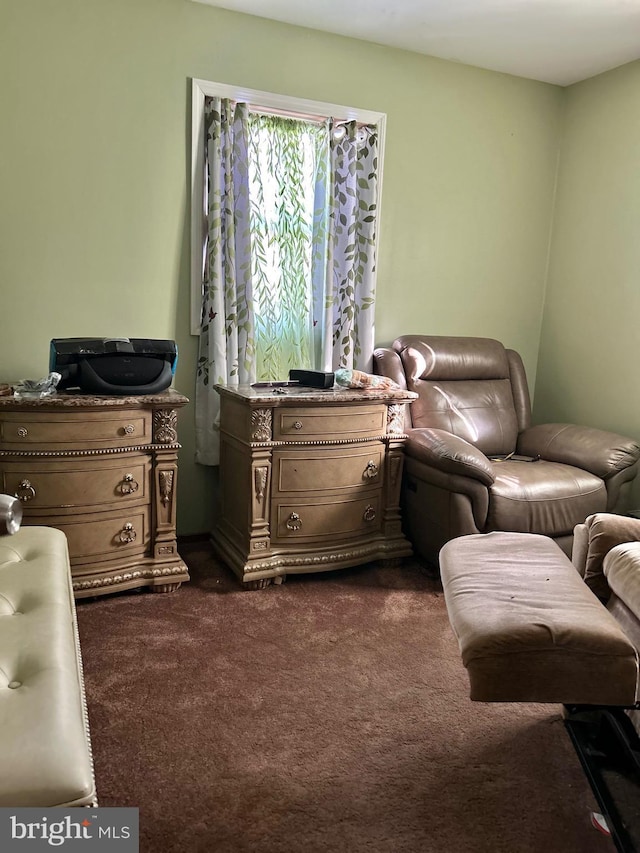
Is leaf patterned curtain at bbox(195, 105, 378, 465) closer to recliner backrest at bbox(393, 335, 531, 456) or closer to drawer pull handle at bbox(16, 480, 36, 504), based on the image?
recliner backrest at bbox(393, 335, 531, 456)

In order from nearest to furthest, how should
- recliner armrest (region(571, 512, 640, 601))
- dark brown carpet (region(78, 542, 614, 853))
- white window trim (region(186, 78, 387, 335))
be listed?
dark brown carpet (region(78, 542, 614, 853)) < recliner armrest (region(571, 512, 640, 601)) < white window trim (region(186, 78, 387, 335))

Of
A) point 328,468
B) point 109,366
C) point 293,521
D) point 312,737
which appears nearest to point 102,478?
point 109,366

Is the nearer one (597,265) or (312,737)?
(312,737)

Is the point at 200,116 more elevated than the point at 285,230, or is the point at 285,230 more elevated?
the point at 200,116

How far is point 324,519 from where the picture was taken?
2.78 m

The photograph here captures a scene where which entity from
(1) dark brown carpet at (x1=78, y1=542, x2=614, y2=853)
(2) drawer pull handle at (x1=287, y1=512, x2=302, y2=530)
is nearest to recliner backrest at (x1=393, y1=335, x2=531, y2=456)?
(2) drawer pull handle at (x1=287, y1=512, x2=302, y2=530)

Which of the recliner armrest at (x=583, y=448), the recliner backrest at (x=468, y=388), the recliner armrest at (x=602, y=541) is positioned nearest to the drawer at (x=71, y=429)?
the recliner backrest at (x=468, y=388)

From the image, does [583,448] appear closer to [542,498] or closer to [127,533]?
[542,498]

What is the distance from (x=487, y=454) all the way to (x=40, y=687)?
260cm

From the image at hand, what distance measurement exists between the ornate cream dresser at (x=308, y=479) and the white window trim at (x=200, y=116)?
547 millimetres

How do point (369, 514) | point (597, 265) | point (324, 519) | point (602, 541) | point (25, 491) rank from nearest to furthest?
1. point (602, 541)
2. point (25, 491)
3. point (324, 519)
4. point (369, 514)
5. point (597, 265)

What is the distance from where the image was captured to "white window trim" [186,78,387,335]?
2828mm

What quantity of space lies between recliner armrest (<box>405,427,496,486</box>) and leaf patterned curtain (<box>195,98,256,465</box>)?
2.80 ft

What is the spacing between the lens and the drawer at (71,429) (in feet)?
7.50
